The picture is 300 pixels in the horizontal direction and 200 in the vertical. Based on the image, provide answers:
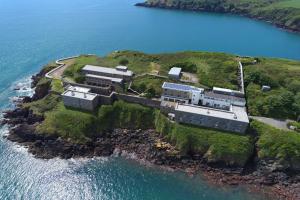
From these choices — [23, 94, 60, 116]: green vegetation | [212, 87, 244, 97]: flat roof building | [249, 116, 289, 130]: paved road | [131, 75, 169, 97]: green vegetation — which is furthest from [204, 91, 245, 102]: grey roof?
[23, 94, 60, 116]: green vegetation

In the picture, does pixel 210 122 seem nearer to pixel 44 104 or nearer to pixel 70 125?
pixel 70 125

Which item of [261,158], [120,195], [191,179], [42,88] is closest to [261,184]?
[261,158]

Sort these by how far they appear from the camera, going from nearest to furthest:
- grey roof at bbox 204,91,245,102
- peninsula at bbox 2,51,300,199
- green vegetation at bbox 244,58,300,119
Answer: peninsula at bbox 2,51,300,199 → green vegetation at bbox 244,58,300,119 → grey roof at bbox 204,91,245,102

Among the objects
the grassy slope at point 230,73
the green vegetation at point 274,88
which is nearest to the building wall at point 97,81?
the grassy slope at point 230,73

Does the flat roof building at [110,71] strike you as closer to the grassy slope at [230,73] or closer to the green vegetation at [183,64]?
the grassy slope at [230,73]

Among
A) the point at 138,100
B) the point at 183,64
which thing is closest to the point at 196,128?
the point at 138,100

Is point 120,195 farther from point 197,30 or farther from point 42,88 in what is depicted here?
point 197,30

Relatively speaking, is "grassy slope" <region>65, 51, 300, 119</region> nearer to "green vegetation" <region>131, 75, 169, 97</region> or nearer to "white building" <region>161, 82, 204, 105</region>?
"green vegetation" <region>131, 75, 169, 97</region>
